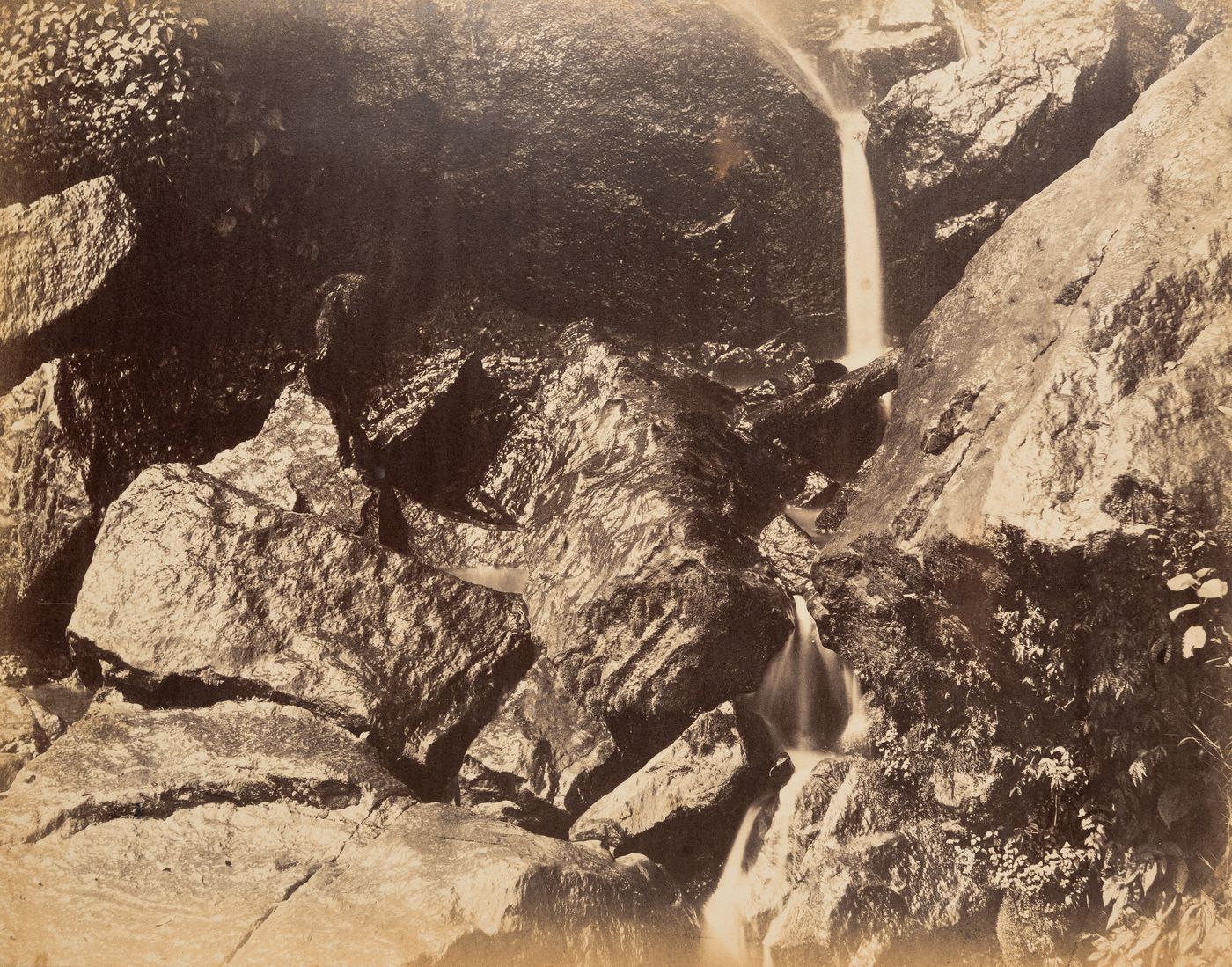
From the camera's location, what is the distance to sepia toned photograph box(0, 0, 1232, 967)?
3.74 metres

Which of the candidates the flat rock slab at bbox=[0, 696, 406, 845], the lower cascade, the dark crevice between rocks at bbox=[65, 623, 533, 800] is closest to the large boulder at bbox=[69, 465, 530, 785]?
the dark crevice between rocks at bbox=[65, 623, 533, 800]

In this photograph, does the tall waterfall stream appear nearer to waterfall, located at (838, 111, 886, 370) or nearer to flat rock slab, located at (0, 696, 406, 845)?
waterfall, located at (838, 111, 886, 370)

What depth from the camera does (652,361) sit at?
5.43 metres

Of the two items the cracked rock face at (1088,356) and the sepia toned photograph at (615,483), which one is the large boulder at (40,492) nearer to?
the sepia toned photograph at (615,483)

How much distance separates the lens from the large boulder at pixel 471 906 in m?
3.54

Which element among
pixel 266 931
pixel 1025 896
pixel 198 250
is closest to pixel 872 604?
pixel 1025 896

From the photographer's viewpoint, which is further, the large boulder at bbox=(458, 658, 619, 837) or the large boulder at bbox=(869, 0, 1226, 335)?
the large boulder at bbox=(869, 0, 1226, 335)

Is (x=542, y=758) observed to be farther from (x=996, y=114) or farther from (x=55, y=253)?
(x=996, y=114)

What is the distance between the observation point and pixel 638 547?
14.8 feet

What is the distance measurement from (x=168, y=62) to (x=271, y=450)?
1.93 m

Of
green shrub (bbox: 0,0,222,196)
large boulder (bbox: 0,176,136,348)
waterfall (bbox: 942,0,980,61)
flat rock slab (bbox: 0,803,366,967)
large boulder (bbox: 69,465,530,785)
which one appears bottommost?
flat rock slab (bbox: 0,803,366,967)

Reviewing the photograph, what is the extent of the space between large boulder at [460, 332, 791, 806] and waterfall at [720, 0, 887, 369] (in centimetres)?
86

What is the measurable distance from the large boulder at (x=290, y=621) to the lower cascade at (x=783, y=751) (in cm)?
116

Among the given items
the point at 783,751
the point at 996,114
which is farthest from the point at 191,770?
the point at 996,114
